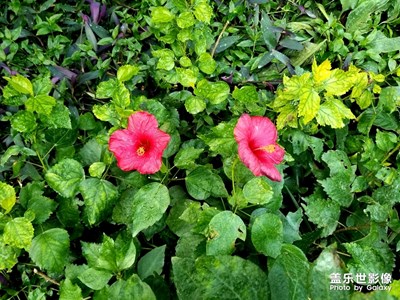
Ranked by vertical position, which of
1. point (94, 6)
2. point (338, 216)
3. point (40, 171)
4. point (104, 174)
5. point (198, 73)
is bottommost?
point (338, 216)

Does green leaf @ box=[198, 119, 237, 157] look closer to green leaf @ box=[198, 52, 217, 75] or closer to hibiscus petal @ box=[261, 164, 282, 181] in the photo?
hibiscus petal @ box=[261, 164, 282, 181]

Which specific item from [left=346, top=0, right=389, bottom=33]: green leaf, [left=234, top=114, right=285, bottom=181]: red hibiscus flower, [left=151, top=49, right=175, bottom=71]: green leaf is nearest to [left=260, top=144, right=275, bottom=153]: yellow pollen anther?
[left=234, top=114, right=285, bottom=181]: red hibiscus flower

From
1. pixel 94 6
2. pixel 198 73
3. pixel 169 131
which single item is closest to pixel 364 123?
pixel 198 73

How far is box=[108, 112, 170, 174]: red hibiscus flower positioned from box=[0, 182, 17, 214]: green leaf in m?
0.35

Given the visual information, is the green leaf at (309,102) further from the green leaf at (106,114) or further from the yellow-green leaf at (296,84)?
the green leaf at (106,114)

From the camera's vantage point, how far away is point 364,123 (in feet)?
5.64

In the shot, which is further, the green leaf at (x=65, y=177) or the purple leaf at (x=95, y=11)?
the purple leaf at (x=95, y=11)

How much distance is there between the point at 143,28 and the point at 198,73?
0.36 m

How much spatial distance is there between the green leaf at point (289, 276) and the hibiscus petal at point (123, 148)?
1.50ft

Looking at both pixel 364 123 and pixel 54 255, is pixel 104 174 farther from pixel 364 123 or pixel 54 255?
pixel 364 123

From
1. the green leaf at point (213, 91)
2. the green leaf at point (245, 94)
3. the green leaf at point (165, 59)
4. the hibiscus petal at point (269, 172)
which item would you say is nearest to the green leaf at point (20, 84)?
the green leaf at point (165, 59)

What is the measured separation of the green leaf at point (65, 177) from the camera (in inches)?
53.9

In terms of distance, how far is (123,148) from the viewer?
1.25 meters

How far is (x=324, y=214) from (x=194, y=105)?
0.56 m
